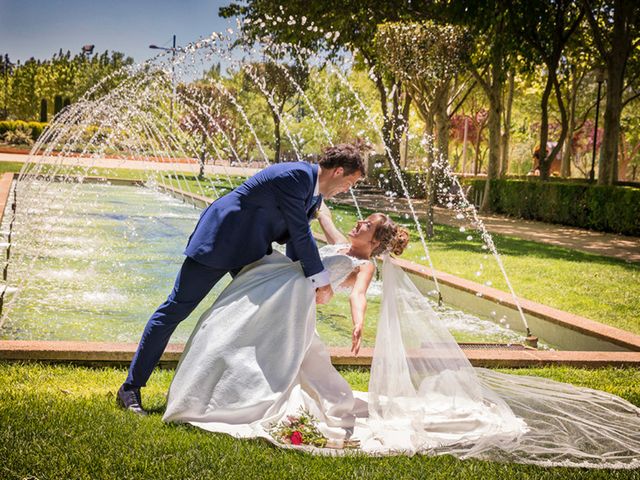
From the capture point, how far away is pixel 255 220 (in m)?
4.24

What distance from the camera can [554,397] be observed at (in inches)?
190

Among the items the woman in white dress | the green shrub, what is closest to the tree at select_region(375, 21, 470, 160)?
the woman in white dress

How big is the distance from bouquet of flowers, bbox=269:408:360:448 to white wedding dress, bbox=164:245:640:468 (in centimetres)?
6

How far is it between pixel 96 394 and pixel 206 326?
0.91 metres

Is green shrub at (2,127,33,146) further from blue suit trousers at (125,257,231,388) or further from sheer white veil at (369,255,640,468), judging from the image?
sheer white veil at (369,255,640,468)

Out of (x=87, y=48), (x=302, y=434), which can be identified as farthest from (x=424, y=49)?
(x=87, y=48)

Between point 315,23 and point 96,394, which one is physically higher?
point 315,23

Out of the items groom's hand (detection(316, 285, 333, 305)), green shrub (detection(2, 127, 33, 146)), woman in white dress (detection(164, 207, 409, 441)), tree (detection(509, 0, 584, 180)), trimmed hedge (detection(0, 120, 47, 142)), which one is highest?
tree (detection(509, 0, 584, 180))

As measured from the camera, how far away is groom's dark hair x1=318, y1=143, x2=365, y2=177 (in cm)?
433

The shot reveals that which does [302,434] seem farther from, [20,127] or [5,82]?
[5,82]

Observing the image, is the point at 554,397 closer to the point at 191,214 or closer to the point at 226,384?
the point at 226,384

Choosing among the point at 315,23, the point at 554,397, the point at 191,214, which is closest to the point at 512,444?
the point at 554,397

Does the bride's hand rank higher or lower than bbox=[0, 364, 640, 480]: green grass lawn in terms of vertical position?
higher

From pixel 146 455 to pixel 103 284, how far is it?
18.7ft
